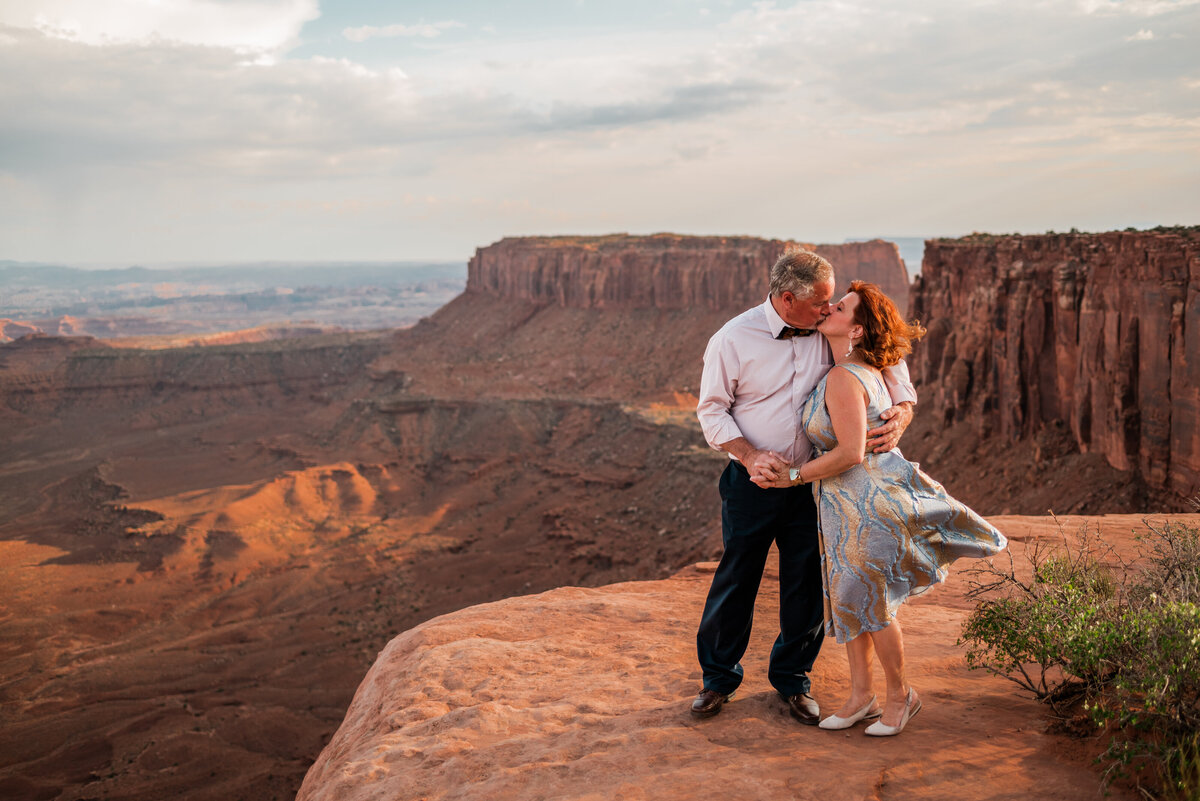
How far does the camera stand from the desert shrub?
3201 millimetres

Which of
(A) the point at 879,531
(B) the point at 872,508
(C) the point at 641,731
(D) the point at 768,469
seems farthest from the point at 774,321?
(C) the point at 641,731

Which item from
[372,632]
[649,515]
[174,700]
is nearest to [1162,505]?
[649,515]

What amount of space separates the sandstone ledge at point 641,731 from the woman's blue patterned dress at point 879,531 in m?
0.70

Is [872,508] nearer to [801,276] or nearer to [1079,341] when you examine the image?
[801,276]

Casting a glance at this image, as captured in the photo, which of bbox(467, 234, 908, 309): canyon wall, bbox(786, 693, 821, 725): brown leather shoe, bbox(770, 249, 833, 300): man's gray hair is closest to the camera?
bbox(770, 249, 833, 300): man's gray hair

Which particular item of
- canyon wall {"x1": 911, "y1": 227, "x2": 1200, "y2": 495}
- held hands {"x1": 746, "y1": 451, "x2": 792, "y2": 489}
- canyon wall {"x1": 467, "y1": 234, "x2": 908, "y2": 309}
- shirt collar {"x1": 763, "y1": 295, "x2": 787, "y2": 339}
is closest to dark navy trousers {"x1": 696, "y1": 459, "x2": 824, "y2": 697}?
held hands {"x1": 746, "y1": 451, "x2": 792, "y2": 489}

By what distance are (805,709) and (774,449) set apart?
146cm

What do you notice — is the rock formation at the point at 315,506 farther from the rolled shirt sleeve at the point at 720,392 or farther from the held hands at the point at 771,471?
the rolled shirt sleeve at the point at 720,392

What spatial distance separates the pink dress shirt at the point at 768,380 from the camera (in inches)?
165

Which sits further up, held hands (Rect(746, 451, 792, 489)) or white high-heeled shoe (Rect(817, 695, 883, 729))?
held hands (Rect(746, 451, 792, 489))

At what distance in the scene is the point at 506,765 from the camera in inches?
165

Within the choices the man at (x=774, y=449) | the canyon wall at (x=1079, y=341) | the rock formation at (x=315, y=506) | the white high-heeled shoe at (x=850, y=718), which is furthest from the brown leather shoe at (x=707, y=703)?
the canyon wall at (x=1079, y=341)

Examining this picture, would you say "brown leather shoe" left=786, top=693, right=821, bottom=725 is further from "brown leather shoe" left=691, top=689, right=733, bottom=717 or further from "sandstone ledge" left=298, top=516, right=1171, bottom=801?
"brown leather shoe" left=691, top=689, right=733, bottom=717

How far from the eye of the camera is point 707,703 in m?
4.48
